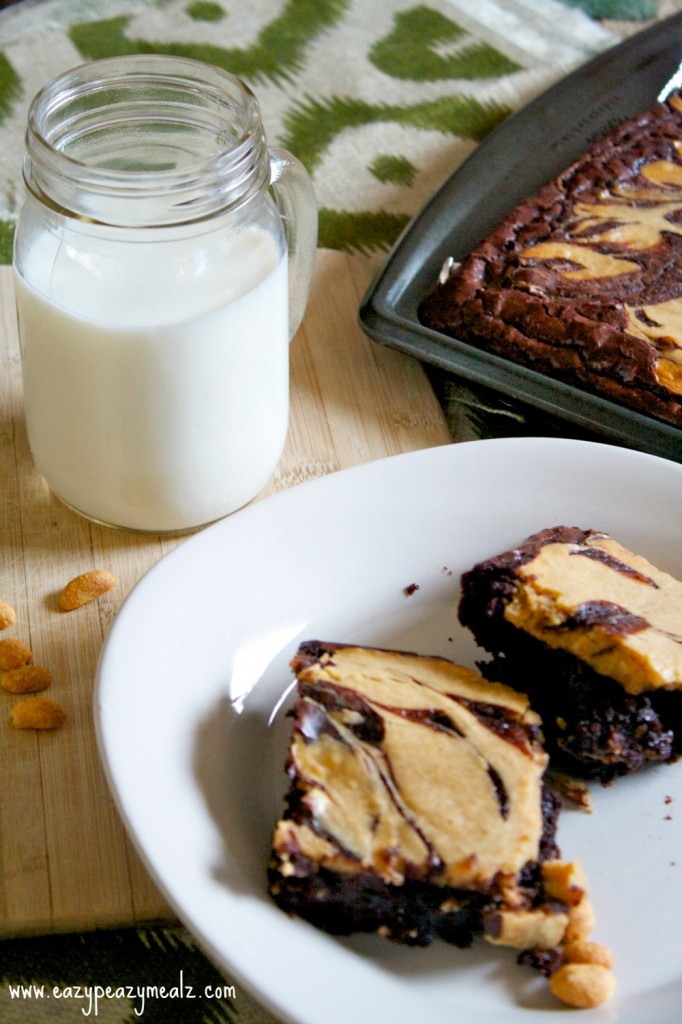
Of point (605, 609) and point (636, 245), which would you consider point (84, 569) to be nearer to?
point (605, 609)

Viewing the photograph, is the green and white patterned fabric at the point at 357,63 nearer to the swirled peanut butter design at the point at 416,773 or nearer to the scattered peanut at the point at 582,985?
the swirled peanut butter design at the point at 416,773

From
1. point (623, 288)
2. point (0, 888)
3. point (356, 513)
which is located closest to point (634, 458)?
point (356, 513)

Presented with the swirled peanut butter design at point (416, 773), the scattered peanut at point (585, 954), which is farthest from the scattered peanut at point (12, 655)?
the scattered peanut at point (585, 954)

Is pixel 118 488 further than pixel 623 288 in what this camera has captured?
No

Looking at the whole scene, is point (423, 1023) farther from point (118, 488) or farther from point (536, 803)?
point (118, 488)

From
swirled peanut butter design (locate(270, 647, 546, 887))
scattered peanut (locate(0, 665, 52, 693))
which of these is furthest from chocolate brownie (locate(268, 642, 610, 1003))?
scattered peanut (locate(0, 665, 52, 693))
